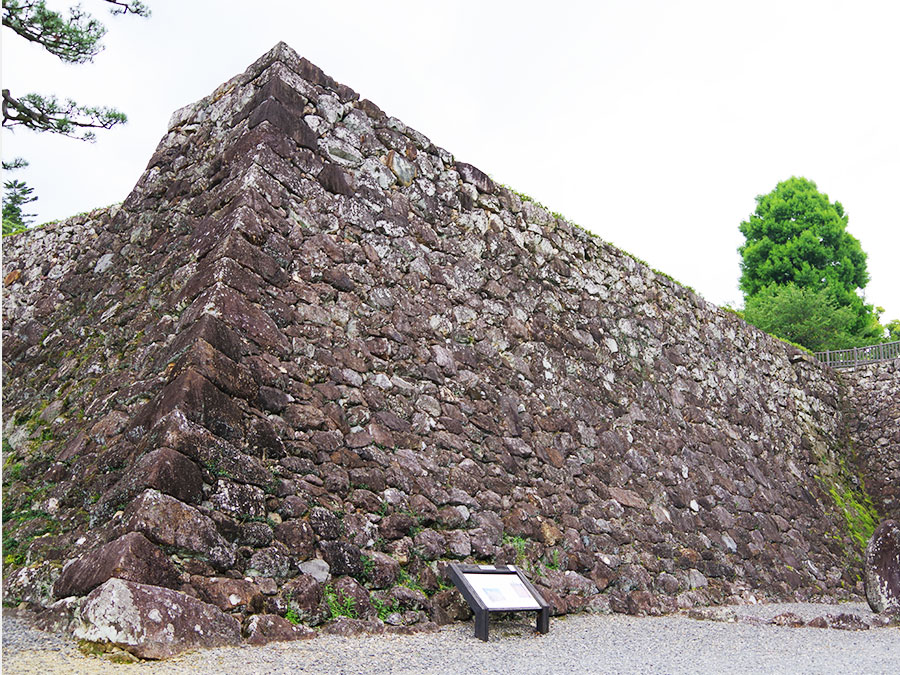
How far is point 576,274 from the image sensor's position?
8477 mm

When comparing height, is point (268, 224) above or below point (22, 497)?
above

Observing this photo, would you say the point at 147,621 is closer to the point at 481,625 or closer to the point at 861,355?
the point at 481,625

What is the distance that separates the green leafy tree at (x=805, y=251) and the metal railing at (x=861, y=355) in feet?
19.8

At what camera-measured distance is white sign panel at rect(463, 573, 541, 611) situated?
15.8 feet

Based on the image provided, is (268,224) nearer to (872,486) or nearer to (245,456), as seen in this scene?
(245,456)

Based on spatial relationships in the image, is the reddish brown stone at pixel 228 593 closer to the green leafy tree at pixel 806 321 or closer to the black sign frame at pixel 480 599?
the black sign frame at pixel 480 599

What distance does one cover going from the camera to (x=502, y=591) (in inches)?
196

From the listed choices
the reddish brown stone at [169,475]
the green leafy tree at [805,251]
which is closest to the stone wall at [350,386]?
the reddish brown stone at [169,475]

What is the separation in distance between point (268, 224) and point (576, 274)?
398cm

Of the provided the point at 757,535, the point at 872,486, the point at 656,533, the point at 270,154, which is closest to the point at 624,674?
the point at 656,533

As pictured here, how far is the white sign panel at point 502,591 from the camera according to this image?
15.8 feet

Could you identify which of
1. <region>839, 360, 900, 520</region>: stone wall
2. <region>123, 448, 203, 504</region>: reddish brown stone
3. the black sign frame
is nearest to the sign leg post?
the black sign frame

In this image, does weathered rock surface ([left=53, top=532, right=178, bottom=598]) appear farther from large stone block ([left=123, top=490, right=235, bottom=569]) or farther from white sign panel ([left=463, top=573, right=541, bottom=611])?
white sign panel ([left=463, top=573, right=541, bottom=611])

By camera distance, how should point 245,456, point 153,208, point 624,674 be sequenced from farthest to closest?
1. point 153,208
2. point 245,456
3. point 624,674
